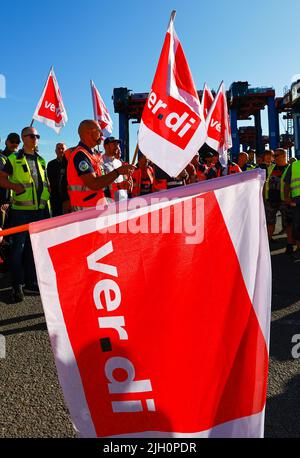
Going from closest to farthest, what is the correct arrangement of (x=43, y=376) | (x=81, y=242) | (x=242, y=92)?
(x=81, y=242) → (x=43, y=376) → (x=242, y=92)

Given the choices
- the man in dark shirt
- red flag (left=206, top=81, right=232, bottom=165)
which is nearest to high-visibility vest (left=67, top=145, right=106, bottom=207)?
red flag (left=206, top=81, right=232, bottom=165)

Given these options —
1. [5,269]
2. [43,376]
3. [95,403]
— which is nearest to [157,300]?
[95,403]

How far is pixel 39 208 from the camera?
4969 millimetres

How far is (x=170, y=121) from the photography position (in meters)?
3.61

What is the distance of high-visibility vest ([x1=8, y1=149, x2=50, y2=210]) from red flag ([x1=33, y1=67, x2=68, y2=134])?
9.05 feet

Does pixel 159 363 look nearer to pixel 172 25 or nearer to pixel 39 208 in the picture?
pixel 172 25

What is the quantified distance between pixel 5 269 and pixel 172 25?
467 cm

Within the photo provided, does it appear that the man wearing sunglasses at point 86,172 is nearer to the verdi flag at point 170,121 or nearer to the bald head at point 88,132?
the bald head at point 88,132

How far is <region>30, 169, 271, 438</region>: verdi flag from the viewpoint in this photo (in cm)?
139

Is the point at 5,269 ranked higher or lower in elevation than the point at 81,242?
lower

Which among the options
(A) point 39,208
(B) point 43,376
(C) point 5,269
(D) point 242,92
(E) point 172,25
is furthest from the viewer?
(D) point 242,92

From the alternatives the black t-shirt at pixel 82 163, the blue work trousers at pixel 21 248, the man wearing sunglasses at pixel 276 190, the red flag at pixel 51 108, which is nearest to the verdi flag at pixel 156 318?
the black t-shirt at pixel 82 163

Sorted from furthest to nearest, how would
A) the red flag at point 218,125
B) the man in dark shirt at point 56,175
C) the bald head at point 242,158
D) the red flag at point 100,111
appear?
the bald head at point 242,158 → the red flag at point 100,111 → the man in dark shirt at point 56,175 → the red flag at point 218,125

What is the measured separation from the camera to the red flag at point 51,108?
24.3ft
